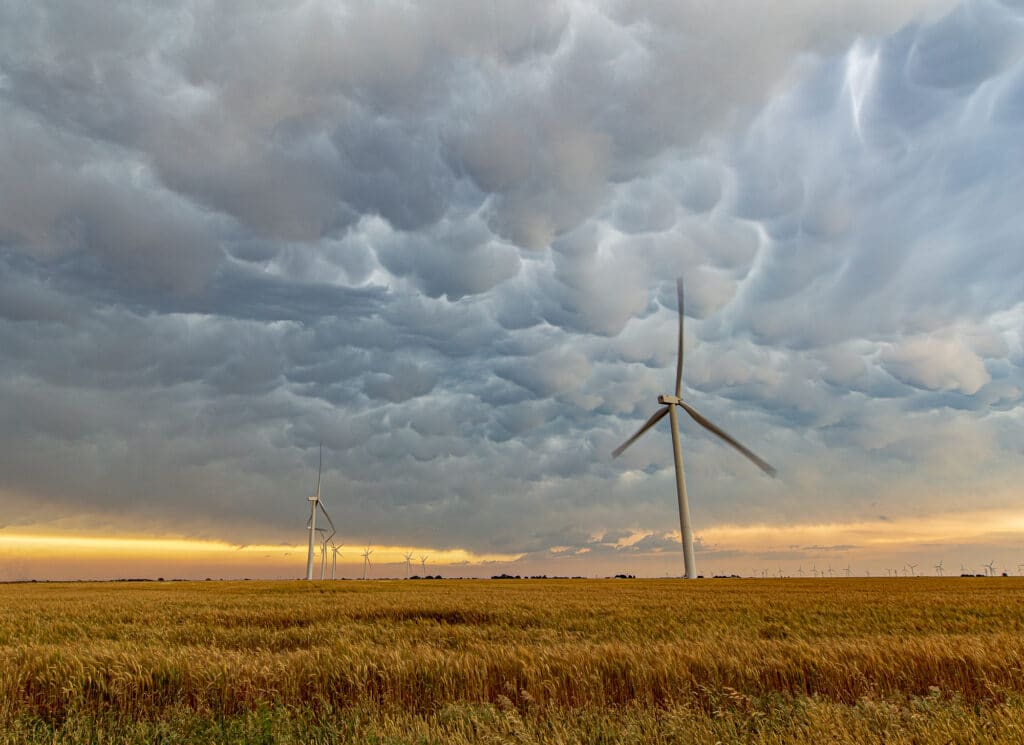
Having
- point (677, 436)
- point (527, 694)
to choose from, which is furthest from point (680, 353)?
point (527, 694)

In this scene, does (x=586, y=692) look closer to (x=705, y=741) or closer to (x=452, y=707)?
(x=452, y=707)

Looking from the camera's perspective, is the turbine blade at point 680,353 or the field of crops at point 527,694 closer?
the field of crops at point 527,694

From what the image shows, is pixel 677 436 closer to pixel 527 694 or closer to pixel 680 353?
pixel 680 353

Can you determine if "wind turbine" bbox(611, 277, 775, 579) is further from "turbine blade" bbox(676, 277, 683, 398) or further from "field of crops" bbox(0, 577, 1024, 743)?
"field of crops" bbox(0, 577, 1024, 743)

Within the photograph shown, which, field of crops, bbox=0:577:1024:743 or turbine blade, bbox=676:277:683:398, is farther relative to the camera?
turbine blade, bbox=676:277:683:398

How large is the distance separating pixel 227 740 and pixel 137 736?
1.47 m

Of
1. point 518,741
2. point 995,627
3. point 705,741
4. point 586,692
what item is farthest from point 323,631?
point 995,627

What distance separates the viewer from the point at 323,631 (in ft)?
62.7

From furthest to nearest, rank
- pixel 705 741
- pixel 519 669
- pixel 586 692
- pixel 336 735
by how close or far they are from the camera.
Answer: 1. pixel 519 669
2. pixel 586 692
3. pixel 336 735
4. pixel 705 741

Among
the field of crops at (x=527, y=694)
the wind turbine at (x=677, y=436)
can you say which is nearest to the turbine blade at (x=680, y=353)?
the wind turbine at (x=677, y=436)

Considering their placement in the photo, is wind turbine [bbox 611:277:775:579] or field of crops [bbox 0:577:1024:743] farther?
wind turbine [bbox 611:277:775:579]

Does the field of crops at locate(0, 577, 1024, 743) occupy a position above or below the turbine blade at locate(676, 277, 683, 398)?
below

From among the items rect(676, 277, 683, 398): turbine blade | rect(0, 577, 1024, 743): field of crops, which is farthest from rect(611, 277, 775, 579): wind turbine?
rect(0, 577, 1024, 743): field of crops

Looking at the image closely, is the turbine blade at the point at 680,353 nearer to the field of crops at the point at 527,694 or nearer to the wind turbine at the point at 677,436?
the wind turbine at the point at 677,436
